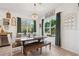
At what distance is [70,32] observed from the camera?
1993 mm

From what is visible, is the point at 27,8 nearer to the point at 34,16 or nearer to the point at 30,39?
Answer: the point at 34,16

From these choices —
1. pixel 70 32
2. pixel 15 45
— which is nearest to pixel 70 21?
pixel 70 32

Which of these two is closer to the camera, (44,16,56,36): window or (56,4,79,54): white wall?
(56,4,79,54): white wall

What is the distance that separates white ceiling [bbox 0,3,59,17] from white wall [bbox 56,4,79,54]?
0.66ft

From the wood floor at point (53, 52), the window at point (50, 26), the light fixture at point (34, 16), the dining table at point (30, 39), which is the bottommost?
the wood floor at point (53, 52)

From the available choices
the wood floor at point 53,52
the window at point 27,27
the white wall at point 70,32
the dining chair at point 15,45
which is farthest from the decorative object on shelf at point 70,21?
the dining chair at point 15,45

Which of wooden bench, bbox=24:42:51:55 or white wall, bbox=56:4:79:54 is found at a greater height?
white wall, bbox=56:4:79:54

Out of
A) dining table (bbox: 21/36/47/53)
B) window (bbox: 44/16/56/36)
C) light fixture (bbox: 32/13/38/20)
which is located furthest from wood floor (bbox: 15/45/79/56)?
light fixture (bbox: 32/13/38/20)

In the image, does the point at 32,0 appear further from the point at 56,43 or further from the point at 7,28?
the point at 56,43

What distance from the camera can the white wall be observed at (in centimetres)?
194

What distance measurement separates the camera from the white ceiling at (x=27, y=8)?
1.94m

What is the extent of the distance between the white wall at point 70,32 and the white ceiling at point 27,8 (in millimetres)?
201

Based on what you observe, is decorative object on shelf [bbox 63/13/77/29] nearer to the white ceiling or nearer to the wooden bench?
the white ceiling

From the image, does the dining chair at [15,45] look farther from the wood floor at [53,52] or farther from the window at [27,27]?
the window at [27,27]
